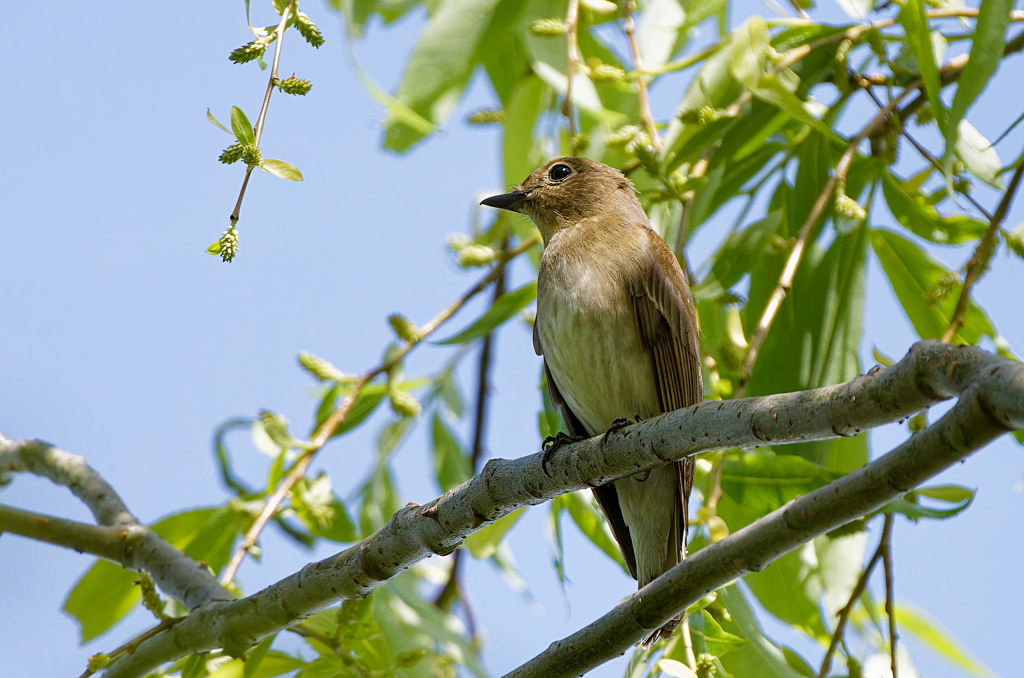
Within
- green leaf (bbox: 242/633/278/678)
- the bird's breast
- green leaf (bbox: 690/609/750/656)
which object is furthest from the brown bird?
green leaf (bbox: 242/633/278/678)

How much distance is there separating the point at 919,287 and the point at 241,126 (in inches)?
111

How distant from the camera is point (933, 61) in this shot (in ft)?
9.59

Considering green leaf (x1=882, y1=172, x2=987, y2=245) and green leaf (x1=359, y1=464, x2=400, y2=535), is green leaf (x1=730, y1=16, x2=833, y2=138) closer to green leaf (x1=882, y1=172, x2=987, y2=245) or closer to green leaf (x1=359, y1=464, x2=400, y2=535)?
green leaf (x1=882, y1=172, x2=987, y2=245)

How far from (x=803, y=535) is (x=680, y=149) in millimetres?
1886

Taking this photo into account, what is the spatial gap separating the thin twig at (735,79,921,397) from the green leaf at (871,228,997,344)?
0.41 meters

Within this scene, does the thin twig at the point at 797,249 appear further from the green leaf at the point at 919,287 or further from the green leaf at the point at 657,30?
the green leaf at the point at 657,30

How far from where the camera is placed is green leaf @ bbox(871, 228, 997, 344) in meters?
3.66

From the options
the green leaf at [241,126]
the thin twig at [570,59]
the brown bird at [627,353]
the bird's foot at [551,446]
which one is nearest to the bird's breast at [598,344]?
the brown bird at [627,353]

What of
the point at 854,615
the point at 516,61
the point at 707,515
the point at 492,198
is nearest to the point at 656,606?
the point at 707,515

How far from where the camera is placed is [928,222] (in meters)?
3.63

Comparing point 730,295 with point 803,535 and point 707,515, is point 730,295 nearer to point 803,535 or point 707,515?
point 707,515

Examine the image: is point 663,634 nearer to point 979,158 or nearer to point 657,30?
point 979,158

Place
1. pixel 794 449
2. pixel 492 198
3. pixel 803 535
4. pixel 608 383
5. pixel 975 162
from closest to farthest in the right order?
pixel 803 535 < pixel 975 162 < pixel 794 449 < pixel 608 383 < pixel 492 198

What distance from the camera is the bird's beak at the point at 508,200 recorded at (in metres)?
4.53
